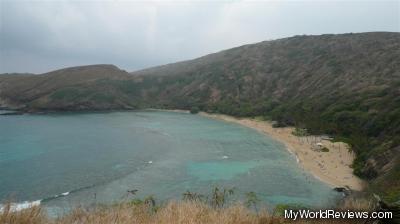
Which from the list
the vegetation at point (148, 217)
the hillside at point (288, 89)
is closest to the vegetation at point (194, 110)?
the hillside at point (288, 89)

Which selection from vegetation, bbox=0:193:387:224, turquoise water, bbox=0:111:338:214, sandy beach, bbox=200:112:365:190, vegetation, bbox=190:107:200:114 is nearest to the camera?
vegetation, bbox=0:193:387:224

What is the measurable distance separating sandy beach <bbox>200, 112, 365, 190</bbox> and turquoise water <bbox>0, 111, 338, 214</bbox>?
6.05ft

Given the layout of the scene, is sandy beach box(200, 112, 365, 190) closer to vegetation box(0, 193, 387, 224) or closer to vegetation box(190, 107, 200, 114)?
vegetation box(0, 193, 387, 224)

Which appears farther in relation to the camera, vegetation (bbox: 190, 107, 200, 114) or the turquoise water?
vegetation (bbox: 190, 107, 200, 114)

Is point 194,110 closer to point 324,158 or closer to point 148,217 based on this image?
point 324,158

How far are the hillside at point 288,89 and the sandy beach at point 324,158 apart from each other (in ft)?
6.27

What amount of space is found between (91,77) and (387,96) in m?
124

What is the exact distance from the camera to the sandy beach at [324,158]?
47478 millimetres

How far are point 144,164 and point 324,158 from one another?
26617 mm

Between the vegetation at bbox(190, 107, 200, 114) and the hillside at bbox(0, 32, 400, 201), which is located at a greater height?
the hillside at bbox(0, 32, 400, 201)

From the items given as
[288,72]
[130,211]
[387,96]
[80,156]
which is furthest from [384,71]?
[130,211]

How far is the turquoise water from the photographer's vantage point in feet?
137

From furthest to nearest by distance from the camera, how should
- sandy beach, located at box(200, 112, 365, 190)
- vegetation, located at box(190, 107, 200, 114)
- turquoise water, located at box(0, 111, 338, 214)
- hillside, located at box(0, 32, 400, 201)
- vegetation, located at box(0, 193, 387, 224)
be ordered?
vegetation, located at box(190, 107, 200, 114) → hillside, located at box(0, 32, 400, 201) → sandy beach, located at box(200, 112, 365, 190) → turquoise water, located at box(0, 111, 338, 214) → vegetation, located at box(0, 193, 387, 224)

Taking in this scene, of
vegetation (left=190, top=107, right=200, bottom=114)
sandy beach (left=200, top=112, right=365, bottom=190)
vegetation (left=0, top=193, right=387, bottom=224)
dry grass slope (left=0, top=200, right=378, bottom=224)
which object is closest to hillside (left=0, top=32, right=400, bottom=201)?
sandy beach (left=200, top=112, right=365, bottom=190)
